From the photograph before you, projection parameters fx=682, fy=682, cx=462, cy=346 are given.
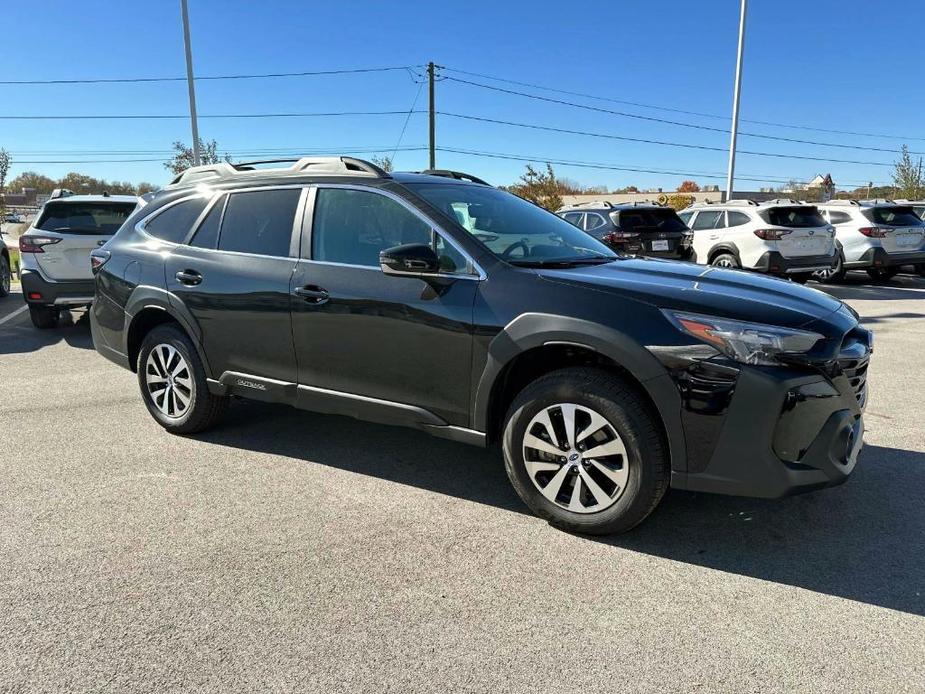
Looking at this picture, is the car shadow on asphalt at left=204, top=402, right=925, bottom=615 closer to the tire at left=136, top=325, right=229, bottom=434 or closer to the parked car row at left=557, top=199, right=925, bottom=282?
the tire at left=136, top=325, right=229, bottom=434

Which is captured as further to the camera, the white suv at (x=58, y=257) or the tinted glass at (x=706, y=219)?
the tinted glass at (x=706, y=219)

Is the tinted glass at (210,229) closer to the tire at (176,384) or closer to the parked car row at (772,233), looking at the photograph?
the tire at (176,384)

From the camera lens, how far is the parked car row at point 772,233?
1192 cm

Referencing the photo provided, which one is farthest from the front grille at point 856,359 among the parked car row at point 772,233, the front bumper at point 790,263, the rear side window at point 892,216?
the rear side window at point 892,216

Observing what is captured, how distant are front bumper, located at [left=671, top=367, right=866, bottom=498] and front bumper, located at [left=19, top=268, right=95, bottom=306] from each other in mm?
7628

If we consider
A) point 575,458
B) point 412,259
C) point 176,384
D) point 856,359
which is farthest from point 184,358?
point 856,359

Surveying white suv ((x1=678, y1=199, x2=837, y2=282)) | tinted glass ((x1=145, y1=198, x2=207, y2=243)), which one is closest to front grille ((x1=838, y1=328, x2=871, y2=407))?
tinted glass ((x1=145, y1=198, x2=207, y2=243))

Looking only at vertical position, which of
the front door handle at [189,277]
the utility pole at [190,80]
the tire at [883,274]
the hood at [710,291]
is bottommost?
the tire at [883,274]

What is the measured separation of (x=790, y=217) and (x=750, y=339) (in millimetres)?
10761

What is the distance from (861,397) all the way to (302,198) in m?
3.16

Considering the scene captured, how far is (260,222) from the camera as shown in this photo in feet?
13.9

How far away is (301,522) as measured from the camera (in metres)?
3.38

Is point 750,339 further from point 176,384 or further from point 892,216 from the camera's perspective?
point 892,216

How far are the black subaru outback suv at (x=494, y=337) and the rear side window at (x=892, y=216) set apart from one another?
11573 millimetres
